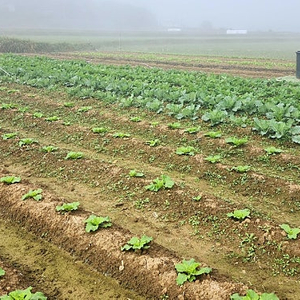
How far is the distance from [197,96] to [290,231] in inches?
277

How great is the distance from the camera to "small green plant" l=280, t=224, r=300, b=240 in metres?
4.81

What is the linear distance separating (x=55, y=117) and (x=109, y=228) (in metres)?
5.87

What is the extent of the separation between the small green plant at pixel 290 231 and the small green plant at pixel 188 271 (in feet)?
4.50

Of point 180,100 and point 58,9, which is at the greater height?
point 58,9

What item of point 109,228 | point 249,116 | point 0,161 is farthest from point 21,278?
point 249,116

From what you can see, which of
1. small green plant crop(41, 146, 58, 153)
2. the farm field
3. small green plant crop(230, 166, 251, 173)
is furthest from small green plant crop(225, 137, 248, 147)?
small green plant crop(41, 146, 58, 153)

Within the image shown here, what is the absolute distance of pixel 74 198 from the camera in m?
6.28

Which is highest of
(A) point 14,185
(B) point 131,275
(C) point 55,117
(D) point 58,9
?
(D) point 58,9

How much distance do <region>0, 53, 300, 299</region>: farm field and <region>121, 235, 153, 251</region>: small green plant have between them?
79mm

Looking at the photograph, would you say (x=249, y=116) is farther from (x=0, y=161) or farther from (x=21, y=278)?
(x=21, y=278)

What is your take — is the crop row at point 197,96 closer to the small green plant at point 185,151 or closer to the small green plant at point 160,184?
the small green plant at point 185,151

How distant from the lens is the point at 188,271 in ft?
13.6

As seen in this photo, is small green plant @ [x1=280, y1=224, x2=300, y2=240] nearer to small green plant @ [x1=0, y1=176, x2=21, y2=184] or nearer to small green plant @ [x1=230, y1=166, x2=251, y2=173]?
small green plant @ [x1=230, y1=166, x2=251, y2=173]

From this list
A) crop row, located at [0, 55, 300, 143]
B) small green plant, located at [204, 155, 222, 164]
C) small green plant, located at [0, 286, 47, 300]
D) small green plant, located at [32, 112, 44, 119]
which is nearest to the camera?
small green plant, located at [0, 286, 47, 300]
